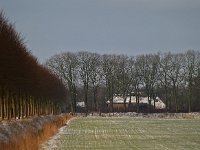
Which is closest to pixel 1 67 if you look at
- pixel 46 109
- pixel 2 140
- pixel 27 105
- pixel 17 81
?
pixel 17 81

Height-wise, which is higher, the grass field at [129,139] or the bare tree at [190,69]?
the bare tree at [190,69]

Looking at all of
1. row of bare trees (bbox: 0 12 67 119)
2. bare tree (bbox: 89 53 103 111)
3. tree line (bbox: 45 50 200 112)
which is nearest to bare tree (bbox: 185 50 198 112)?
tree line (bbox: 45 50 200 112)

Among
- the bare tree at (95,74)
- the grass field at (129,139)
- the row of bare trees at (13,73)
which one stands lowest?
the grass field at (129,139)

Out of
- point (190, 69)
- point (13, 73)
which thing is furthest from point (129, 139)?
point (190, 69)

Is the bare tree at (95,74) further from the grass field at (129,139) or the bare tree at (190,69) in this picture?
the grass field at (129,139)

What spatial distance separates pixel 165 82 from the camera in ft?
384

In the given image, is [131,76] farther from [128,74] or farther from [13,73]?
[13,73]

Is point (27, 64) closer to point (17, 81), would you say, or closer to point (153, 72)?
point (17, 81)

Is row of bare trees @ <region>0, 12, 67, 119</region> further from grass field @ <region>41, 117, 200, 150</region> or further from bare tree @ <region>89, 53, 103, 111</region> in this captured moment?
bare tree @ <region>89, 53, 103, 111</region>

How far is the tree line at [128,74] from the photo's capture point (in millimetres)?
116562

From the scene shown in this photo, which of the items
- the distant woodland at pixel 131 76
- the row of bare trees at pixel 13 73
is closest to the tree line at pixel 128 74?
the distant woodland at pixel 131 76

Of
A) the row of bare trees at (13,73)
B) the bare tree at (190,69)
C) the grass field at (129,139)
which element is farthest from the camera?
the bare tree at (190,69)

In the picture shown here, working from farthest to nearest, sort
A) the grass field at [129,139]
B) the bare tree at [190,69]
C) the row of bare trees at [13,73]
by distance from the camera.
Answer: the bare tree at [190,69] → the row of bare trees at [13,73] → the grass field at [129,139]

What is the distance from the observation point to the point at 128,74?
398 feet
